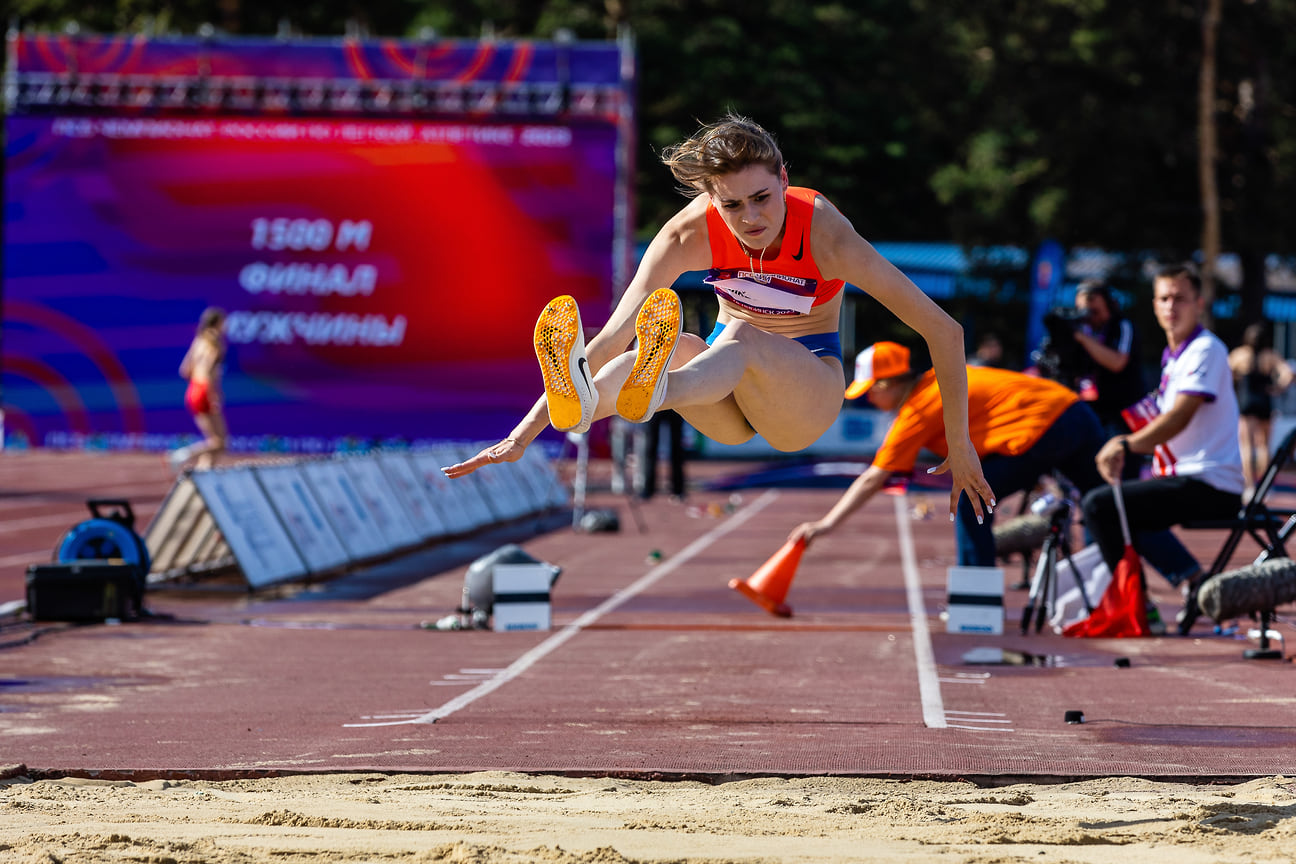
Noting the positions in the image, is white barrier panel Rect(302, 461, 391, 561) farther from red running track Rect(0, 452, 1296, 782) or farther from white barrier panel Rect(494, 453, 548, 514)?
white barrier panel Rect(494, 453, 548, 514)

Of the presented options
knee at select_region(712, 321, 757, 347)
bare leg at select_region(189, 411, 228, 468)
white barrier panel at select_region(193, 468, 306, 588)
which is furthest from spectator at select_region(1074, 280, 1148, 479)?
bare leg at select_region(189, 411, 228, 468)

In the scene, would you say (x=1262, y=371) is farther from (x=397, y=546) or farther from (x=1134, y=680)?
(x=1134, y=680)

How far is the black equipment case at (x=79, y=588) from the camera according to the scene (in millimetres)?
9148

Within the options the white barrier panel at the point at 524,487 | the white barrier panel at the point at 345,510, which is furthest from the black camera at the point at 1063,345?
the white barrier panel at the point at 524,487

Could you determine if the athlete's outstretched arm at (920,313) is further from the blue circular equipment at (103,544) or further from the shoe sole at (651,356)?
the blue circular equipment at (103,544)

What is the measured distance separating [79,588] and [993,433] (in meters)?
5.40

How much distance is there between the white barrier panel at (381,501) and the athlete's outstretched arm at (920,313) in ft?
28.0

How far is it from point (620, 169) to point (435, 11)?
18522 millimetres

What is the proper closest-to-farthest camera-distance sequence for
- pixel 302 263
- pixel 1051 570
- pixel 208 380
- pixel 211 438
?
1. pixel 1051 570
2. pixel 208 380
3. pixel 211 438
4. pixel 302 263

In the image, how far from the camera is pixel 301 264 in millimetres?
22453

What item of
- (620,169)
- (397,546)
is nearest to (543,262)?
(620,169)

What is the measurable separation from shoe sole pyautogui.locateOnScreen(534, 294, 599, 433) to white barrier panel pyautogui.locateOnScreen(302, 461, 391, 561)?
7.46 metres

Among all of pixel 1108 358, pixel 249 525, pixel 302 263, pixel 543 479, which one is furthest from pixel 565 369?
pixel 302 263

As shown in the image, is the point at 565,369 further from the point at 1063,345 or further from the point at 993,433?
the point at 1063,345
